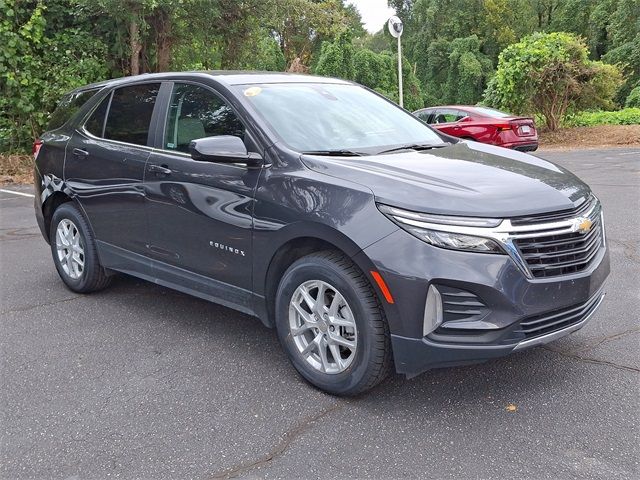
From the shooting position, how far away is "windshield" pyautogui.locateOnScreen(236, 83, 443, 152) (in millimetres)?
3773

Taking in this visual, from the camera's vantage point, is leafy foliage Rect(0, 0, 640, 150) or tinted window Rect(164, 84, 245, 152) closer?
tinted window Rect(164, 84, 245, 152)

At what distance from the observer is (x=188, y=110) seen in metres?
4.22

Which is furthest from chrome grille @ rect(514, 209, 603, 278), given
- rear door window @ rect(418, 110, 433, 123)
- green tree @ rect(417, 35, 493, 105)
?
green tree @ rect(417, 35, 493, 105)

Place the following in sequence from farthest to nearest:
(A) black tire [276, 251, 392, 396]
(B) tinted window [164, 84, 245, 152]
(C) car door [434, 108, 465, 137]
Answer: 1. (C) car door [434, 108, 465, 137]
2. (B) tinted window [164, 84, 245, 152]
3. (A) black tire [276, 251, 392, 396]

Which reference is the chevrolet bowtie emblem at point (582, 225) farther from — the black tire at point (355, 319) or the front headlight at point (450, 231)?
the black tire at point (355, 319)

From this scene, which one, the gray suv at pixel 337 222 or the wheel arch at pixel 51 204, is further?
the wheel arch at pixel 51 204

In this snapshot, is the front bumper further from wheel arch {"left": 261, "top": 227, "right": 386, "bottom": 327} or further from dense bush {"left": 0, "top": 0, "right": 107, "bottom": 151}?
dense bush {"left": 0, "top": 0, "right": 107, "bottom": 151}

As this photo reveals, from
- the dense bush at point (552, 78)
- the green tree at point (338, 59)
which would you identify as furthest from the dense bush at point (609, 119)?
the green tree at point (338, 59)

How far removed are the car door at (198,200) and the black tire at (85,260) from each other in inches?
35.4

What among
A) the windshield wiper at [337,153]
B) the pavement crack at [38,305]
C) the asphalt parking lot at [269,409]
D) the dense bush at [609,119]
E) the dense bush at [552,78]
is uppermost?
the dense bush at [552,78]

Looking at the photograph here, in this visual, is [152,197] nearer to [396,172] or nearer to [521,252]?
[396,172]

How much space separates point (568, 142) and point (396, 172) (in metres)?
18.3

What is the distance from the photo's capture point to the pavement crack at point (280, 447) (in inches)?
106

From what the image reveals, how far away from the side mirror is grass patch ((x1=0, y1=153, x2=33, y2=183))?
11.3 metres
